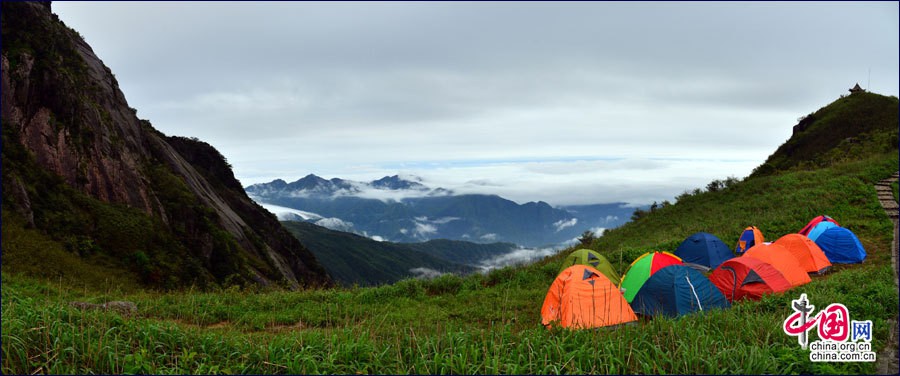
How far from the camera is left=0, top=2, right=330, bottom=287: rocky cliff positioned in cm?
1939

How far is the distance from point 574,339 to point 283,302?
10.2m

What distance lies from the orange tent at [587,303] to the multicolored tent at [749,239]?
53.3 feet

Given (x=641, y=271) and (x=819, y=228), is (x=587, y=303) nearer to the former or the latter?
(x=641, y=271)

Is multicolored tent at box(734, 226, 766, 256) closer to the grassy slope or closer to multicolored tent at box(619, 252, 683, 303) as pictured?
multicolored tent at box(619, 252, 683, 303)

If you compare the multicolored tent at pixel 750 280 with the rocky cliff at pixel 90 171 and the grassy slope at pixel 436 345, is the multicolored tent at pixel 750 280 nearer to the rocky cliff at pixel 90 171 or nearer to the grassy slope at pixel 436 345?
the grassy slope at pixel 436 345

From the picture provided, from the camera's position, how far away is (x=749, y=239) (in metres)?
23.5

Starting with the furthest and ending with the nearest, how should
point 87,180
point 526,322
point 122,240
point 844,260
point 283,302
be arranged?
point 87,180
point 122,240
point 844,260
point 283,302
point 526,322

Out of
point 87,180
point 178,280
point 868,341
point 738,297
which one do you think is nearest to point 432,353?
point 868,341

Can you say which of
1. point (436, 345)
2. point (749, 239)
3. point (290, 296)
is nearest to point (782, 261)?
point (749, 239)

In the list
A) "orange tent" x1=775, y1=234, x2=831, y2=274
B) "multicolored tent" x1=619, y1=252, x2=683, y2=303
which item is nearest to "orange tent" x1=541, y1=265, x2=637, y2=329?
"multicolored tent" x1=619, y1=252, x2=683, y2=303

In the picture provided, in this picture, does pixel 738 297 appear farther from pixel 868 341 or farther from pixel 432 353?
pixel 432 353

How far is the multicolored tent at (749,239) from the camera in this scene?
75.9 feet

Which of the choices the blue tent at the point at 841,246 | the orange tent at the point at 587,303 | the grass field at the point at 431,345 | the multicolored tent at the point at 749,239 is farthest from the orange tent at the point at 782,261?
the multicolored tent at the point at 749,239

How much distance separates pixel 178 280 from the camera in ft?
67.0
